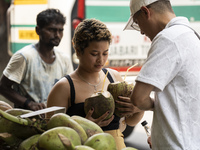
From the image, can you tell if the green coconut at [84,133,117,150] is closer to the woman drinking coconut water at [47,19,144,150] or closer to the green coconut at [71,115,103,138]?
the green coconut at [71,115,103,138]

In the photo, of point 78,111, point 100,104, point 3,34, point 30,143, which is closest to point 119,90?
point 100,104

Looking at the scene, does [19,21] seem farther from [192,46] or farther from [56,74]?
[192,46]

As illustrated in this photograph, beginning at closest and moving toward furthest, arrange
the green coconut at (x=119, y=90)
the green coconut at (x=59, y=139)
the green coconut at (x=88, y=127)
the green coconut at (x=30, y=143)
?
the green coconut at (x=59, y=139)
the green coconut at (x=30, y=143)
the green coconut at (x=88, y=127)
the green coconut at (x=119, y=90)

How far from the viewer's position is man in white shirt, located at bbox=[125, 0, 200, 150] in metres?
1.74

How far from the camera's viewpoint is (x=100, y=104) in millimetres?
2203

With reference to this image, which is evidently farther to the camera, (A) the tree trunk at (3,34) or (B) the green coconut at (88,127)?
(A) the tree trunk at (3,34)

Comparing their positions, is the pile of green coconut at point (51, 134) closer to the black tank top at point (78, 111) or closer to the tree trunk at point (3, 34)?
the black tank top at point (78, 111)

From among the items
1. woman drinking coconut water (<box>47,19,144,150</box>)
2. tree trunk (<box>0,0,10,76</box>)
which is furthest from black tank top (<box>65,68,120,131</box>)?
tree trunk (<box>0,0,10,76</box>)

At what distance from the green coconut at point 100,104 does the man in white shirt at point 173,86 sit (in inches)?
15.5

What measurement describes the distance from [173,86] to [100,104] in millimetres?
571

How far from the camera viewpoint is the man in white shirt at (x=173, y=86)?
5.70 ft

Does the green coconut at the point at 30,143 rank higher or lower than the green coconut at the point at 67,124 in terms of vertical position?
lower

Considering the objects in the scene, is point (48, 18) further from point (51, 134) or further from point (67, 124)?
point (51, 134)

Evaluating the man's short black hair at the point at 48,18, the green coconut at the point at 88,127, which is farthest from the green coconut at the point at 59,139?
the man's short black hair at the point at 48,18
